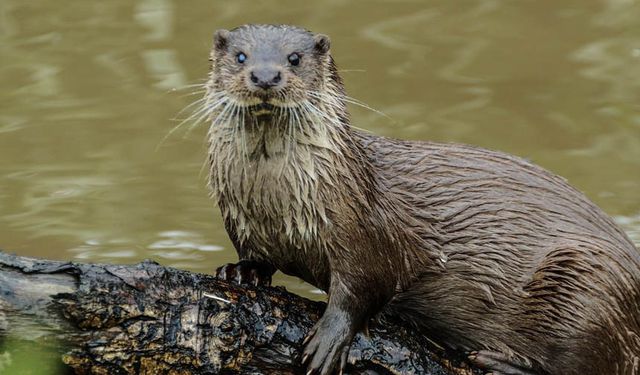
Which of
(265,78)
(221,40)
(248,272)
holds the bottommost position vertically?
(248,272)

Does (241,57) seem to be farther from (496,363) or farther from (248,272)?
(496,363)

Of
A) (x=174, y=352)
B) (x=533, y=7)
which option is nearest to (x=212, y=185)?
(x=174, y=352)

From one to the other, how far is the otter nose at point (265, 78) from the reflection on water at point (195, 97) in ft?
8.31

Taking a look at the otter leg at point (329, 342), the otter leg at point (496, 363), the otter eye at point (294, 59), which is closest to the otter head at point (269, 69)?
the otter eye at point (294, 59)

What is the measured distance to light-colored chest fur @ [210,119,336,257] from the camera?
193 inches

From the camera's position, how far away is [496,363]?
507cm

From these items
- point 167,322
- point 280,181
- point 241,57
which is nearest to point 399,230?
point 280,181

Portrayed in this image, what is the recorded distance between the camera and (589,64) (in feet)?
31.2

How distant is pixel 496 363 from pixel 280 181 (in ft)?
3.41

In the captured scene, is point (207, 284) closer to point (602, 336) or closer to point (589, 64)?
point (602, 336)

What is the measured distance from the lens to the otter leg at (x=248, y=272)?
5.06 metres

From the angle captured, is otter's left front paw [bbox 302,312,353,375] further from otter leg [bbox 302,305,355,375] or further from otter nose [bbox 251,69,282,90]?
otter nose [bbox 251,69,282,90]

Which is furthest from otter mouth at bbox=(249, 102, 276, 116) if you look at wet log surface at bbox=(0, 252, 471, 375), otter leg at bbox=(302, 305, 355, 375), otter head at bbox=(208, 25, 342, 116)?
otter leg at bbox=(302, 305, 355, 375)

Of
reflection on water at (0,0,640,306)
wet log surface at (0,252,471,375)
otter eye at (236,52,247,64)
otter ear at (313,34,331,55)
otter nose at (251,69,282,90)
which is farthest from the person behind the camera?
reflection on water at (0,0,640,306)
